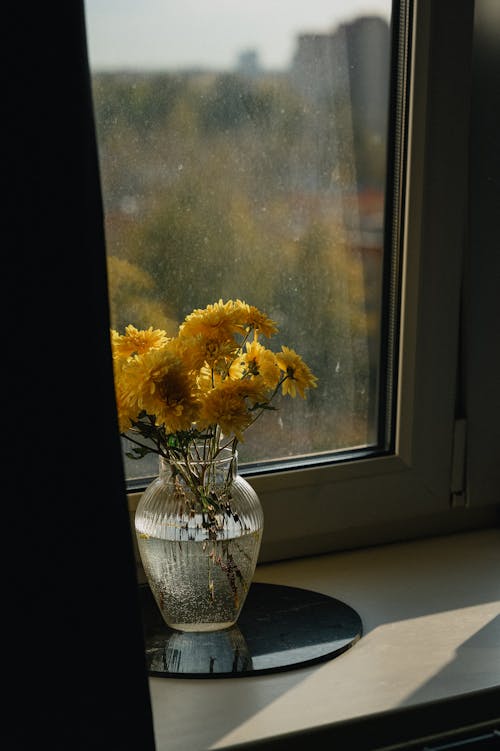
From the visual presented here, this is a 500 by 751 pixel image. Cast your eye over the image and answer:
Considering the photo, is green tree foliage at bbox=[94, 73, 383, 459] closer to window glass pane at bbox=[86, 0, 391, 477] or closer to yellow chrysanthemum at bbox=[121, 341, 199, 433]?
window glass pane at bbox=[86, 0, 391, 477]

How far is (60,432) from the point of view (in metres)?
0.94

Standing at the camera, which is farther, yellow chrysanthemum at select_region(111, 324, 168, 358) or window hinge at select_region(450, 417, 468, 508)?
window hinge at select_region(450, 417, 468, 508)

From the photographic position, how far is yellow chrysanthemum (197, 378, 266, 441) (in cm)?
115

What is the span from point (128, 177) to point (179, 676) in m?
0.59

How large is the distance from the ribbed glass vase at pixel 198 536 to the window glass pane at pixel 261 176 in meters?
0.17

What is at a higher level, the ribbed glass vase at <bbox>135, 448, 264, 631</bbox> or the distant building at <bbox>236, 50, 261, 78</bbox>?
the distant building at <bbox>236, 50, 261, 78</bbox>

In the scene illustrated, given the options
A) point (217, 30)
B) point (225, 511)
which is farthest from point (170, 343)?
point (217, 30)

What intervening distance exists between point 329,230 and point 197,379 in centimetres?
36

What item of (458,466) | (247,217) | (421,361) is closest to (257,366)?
(247,217)

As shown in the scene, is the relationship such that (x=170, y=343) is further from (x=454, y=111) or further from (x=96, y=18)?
(x=454, y=111)

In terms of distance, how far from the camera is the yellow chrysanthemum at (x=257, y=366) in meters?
1.21

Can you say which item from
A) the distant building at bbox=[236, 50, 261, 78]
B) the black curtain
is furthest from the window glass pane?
the black curtain

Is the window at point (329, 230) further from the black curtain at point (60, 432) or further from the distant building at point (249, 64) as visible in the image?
the black curtain at point (60, 432)

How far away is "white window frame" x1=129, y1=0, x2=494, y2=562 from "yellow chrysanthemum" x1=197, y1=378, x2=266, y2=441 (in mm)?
288
